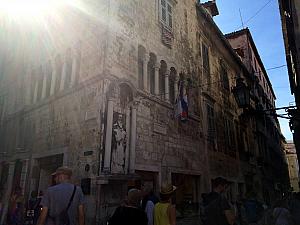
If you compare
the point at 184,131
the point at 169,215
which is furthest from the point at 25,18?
the point at 169,215

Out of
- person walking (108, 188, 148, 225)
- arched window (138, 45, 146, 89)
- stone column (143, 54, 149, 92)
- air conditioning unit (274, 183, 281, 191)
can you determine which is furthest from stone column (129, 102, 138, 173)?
air conditioning unit (274, 183, 281, 191)

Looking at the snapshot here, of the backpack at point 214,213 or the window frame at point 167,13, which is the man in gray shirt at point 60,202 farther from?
the window frame at point 167,13

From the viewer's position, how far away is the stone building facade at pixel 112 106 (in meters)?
7.10

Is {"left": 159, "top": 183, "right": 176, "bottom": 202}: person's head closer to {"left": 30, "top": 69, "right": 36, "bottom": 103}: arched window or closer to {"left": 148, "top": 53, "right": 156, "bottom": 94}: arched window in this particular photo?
{"left": 148, "top": 53, "right": 156, "bottom": 94}: arched window

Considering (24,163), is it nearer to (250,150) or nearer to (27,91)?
(27,91)

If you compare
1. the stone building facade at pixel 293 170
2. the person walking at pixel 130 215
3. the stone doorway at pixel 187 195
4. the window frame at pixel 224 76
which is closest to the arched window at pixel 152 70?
the stone doorway at pixel 187 195

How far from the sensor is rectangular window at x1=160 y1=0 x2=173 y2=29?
10.7 metres

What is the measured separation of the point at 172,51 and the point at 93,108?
187 inches

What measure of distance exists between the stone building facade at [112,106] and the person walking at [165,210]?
9.39 ft

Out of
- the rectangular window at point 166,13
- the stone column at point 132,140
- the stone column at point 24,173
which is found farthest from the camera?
the rectangular window at point 166,13

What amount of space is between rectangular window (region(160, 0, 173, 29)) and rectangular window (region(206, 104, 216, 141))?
421 centimetres

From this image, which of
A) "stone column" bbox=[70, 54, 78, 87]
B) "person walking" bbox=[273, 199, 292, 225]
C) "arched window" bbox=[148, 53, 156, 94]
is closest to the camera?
"person walking" bbox=[273, 199, 292, 225]

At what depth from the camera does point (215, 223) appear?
368 centimetres

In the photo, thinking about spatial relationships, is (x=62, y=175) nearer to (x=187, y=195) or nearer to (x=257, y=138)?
(x=187, y=195)
